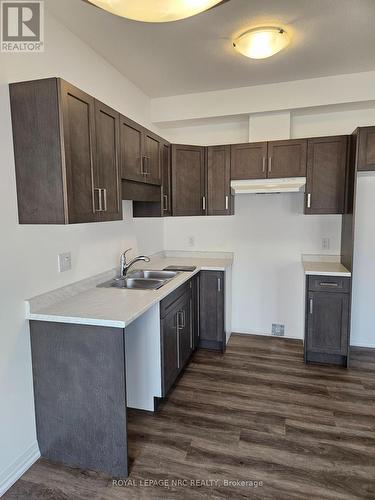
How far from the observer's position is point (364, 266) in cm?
354

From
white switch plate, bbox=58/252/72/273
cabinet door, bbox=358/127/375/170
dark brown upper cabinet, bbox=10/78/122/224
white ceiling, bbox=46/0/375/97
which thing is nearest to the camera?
dark brown upper cabinet, bbox=10/78/122/224

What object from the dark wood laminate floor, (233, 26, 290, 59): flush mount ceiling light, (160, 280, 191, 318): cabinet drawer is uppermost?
(233, 26, 290, 59): flush mount ceiling light

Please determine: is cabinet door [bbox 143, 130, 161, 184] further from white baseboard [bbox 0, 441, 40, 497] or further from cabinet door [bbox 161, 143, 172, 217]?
white baseboard [bbox 0, 441, 40, 497]

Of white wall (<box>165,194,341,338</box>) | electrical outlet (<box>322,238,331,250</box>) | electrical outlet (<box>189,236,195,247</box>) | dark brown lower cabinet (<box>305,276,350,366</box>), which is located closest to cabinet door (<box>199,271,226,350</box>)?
white wall (<box>165,194,341,338</box>)

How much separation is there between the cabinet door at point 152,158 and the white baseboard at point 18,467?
213cm

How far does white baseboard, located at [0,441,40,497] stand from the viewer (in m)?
1.83

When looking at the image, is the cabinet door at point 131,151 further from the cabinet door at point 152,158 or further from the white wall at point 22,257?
the white wall at point 22,257

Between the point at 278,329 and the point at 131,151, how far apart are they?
2628 mm

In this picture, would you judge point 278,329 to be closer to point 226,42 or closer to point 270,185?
point 270,185

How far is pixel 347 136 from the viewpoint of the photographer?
10.4 ft

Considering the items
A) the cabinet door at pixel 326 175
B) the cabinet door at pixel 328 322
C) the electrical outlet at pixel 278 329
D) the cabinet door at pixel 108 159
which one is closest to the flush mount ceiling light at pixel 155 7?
the cabinet door at pixel 108 159

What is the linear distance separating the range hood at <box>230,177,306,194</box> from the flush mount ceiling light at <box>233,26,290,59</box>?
3.89 ft

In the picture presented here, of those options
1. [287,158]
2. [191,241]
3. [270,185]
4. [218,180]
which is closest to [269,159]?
[287,158]

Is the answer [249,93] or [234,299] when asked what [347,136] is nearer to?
[249,93]
